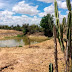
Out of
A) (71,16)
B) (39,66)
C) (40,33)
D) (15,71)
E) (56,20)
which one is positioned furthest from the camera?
(40,33)

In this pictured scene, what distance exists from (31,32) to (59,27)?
31155 mm

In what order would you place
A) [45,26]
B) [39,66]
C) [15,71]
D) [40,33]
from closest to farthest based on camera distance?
[15,71], [39,66], [45,26], [40,33]

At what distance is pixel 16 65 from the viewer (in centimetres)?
691

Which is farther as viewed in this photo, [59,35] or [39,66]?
[39,66]

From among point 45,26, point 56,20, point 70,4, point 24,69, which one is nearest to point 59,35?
point 56,20

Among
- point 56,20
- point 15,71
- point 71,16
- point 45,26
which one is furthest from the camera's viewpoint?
point 45,26

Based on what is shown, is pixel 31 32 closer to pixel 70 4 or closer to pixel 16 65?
pixel 16 65

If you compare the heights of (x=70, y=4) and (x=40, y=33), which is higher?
(x=70, y=4)

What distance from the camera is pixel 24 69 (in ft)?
20.7

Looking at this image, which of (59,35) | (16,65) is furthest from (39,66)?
(59,35)

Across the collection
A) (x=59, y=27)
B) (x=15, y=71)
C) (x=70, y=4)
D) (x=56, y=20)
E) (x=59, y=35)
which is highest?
(x=70, y=4)

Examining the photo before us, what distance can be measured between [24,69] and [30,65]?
2.12 ft

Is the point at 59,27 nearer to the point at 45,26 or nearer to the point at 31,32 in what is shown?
the point at 45,26

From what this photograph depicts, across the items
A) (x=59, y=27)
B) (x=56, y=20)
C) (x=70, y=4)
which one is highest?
(x=70, y=4)
